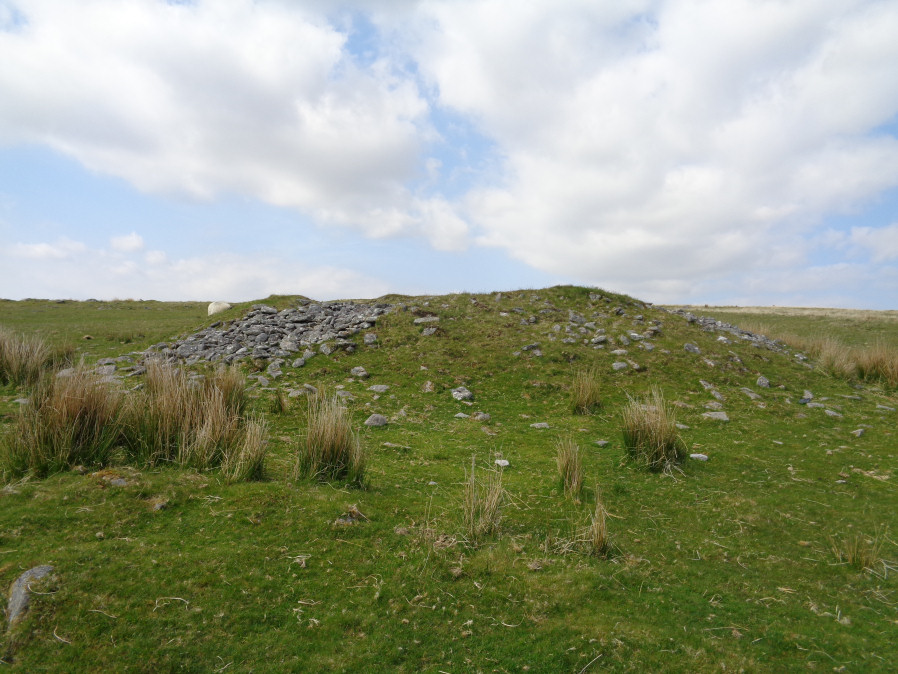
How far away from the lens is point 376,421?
8.79 m

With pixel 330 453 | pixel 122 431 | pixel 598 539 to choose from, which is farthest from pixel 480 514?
pixel 122 431

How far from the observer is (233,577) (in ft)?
12.6

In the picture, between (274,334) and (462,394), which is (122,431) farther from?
(274,334)

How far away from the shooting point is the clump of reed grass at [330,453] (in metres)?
5.76

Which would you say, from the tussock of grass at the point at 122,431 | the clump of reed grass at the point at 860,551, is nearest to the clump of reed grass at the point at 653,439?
the clump of reed grass at the point at 860,551

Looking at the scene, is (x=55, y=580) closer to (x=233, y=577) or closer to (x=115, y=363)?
(x=233, y=577)

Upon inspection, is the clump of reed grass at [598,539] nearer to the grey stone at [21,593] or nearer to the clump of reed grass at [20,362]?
the grey stone at [21,593]

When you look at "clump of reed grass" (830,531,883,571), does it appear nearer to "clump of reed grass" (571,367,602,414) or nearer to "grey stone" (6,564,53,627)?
"clump of reed grass" (571,367,602,414)

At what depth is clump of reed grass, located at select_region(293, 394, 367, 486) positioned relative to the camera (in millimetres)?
5758

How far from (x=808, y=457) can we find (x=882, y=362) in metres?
9.00

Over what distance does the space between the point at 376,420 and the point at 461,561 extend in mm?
4676

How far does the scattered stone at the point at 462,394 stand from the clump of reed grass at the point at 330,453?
4.87 meters

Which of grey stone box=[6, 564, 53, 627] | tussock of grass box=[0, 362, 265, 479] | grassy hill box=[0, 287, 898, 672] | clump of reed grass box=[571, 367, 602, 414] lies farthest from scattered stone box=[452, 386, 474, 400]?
grey stone box=[6, 564, 53, 627]

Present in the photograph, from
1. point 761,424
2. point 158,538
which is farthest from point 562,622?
point 761,424
